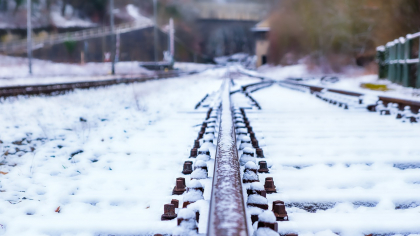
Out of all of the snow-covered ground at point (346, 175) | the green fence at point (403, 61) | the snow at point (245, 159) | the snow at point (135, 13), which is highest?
the snow at point (135, 13)

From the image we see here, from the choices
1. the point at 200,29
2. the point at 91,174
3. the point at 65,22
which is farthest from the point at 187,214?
the point at 200,29

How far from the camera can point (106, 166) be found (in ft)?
11.5

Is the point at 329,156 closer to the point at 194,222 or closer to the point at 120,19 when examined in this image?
the point at 194,222

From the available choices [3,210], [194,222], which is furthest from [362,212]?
[3,210]

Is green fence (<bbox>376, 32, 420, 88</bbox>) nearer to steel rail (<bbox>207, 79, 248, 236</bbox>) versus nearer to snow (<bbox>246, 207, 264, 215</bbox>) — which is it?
steel rail (<bbox>207, 79, 248, 236</bbox>)

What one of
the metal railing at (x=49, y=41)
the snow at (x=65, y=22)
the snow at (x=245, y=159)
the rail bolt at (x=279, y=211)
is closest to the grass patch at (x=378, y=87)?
the snow at (x=245, y=159)

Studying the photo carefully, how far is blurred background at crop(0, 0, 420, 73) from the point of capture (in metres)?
34.0

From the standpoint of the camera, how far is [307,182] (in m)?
2.73

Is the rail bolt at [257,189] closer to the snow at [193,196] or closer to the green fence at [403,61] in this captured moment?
the snow at [193,196]

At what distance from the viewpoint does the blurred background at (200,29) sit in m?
34.0

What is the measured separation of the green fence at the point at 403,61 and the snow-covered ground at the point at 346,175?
6224 mm

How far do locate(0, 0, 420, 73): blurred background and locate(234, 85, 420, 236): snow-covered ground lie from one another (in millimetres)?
13308

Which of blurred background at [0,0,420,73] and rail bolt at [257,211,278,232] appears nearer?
rail bolt at [257,211,278,232]

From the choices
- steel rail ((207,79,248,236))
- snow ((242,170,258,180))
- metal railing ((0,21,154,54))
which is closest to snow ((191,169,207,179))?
steel rail ((207,79,248,236))
